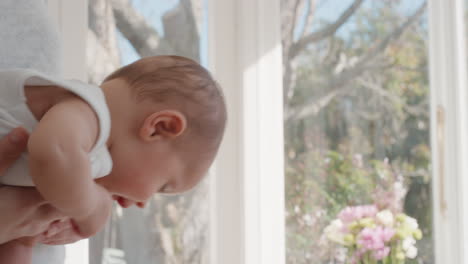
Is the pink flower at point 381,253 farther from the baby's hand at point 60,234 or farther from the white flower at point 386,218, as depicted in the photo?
the baby's hand at point 60,234

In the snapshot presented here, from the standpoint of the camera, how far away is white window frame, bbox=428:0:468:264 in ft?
10.1

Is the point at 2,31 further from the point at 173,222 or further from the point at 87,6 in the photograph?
the point at 173,222

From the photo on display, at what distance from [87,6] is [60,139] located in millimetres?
1817

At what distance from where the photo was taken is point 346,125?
310 cm

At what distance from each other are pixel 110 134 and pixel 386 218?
2.18 metres

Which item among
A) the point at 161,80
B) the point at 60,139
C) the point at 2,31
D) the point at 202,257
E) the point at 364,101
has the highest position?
the point at 364,101

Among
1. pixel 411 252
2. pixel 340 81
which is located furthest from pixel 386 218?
pixel 340 81

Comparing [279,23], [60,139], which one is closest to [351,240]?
[279,23]

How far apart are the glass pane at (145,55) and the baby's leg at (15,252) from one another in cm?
149

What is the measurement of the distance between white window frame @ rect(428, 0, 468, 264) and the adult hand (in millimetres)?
2491

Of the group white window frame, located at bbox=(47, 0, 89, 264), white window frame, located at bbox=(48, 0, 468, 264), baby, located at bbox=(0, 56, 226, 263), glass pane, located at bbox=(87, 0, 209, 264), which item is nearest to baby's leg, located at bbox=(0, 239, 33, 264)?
baby, located at bbox=(0, 56, 226, 263)

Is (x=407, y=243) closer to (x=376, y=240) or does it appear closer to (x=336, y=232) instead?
(x=376, y=240)

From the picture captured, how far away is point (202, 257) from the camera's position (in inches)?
113

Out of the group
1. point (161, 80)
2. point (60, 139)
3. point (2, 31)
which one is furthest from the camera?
point (2, 31)
